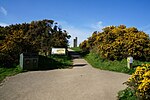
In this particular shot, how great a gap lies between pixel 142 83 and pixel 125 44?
1640 centimetres

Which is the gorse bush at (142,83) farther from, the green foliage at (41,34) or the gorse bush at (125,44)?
the green foliage at (41,34)

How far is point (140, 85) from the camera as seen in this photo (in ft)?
34.1

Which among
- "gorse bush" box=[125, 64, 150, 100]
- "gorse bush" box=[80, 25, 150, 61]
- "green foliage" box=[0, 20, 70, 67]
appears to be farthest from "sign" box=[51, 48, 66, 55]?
"gorse bush" box=[125, 64, 150, 100]

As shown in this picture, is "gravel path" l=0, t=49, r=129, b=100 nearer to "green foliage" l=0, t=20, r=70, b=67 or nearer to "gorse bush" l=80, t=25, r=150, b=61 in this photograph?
"gorse bush" l=80, t=25, r=150, b=61

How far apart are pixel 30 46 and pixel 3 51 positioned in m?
3.70

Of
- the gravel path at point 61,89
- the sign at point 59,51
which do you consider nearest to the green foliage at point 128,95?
the gravel path at point 61,89

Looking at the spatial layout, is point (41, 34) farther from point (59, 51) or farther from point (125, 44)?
point (125, 44)

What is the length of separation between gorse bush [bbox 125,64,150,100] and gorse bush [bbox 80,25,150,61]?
1443 cm

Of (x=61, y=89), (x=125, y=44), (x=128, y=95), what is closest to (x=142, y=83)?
(x=128, y=95)

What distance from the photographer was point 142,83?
10430 millimetres

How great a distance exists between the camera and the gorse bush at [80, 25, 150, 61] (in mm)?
26031

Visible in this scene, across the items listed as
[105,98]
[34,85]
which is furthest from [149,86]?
[34,85]

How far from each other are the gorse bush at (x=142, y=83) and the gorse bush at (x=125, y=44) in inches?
568

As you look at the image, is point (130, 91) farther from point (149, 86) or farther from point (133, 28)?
point (133, 28)
